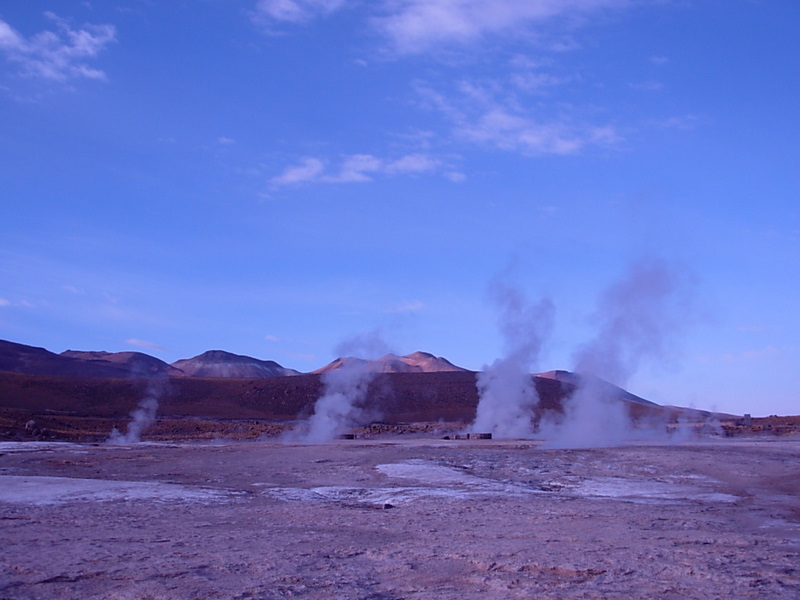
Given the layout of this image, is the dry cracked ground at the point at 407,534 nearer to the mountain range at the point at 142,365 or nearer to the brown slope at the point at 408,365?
the mountain range at the point at 142,365

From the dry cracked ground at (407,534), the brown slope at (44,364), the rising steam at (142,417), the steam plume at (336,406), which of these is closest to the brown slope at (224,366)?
the brown slope at (44,364)

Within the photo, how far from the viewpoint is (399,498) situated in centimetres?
1580

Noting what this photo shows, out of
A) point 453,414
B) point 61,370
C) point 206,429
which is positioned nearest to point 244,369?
point 61,370

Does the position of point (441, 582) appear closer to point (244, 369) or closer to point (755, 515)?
point (755, 515)

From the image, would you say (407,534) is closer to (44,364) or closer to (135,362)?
(44,364)

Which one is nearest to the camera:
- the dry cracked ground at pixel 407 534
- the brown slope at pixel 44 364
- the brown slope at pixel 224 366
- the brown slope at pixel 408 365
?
the dry cracked ground at pixel 407 534

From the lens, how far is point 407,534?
440 inches

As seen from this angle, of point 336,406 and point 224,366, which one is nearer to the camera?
point 336,406

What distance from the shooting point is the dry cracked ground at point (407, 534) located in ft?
25.7

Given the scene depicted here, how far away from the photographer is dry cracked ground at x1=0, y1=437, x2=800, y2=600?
25.7ft

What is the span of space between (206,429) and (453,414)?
30.5 meters

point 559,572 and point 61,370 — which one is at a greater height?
point 61,370

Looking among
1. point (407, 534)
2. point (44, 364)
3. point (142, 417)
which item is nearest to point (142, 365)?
point (44, 364)

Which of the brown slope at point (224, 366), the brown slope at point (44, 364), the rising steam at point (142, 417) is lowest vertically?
the rising steam at point (142, 417)
